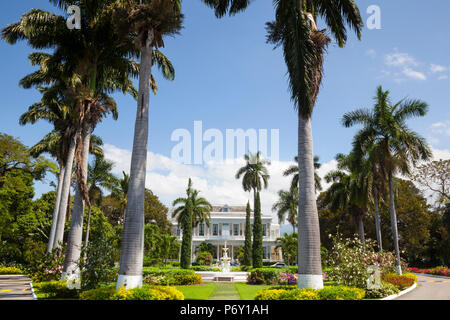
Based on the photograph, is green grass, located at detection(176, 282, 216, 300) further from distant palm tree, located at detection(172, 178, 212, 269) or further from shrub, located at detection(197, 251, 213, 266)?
shrub, located at detection(197, 251, 213, 266)

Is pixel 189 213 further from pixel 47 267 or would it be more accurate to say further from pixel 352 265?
pixel 352 265

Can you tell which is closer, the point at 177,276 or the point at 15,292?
the point at 15,292

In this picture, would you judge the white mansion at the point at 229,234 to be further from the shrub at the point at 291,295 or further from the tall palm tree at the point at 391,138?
the shrub at the point at 291,295

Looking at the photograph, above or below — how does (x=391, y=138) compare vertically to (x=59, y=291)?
above

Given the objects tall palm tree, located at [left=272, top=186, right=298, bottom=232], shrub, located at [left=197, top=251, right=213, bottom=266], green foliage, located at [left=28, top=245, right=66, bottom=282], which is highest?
tall palm tree, located at [left=272, top=186, right=298, bottom=232]

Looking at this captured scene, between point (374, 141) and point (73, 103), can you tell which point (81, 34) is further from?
point (374, 141)

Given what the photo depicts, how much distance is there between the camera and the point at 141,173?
10938 millimetres

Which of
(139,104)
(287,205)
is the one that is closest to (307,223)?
(139,104)

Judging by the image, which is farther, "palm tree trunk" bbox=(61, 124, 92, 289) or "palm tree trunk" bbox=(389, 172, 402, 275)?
"palm tree trunk" bbox=(389, 172, 402, 275)

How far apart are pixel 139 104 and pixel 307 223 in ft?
23.5

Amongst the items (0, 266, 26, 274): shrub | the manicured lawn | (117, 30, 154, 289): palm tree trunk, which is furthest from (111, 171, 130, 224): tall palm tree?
(117, 30, 154, 289): palm tree trunk

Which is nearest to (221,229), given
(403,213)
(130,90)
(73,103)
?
(403,213)

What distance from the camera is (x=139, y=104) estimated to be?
38.1ft

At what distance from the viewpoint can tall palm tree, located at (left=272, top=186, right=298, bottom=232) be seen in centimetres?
4422
